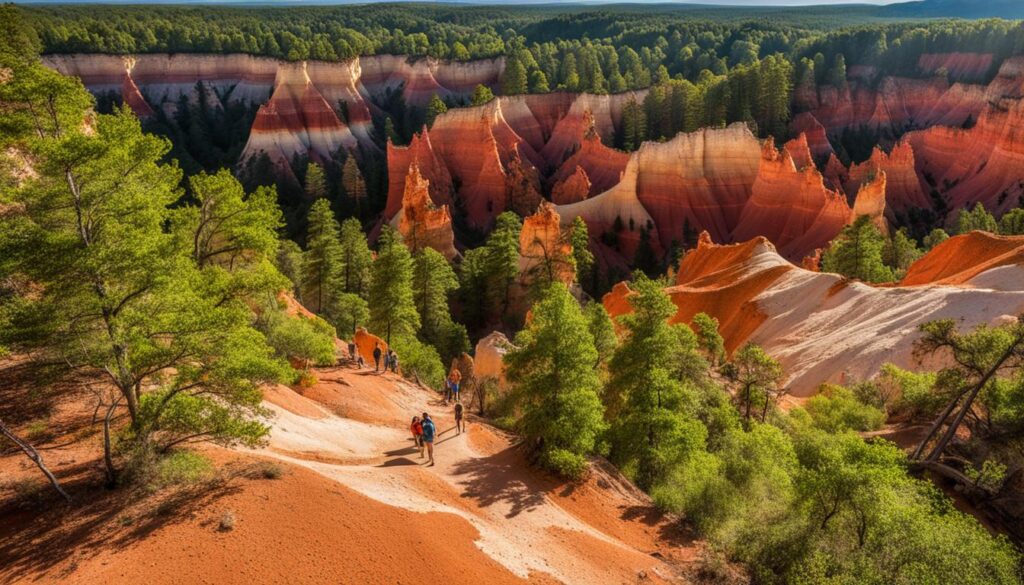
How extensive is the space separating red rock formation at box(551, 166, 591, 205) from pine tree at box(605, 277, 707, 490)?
4334 cm

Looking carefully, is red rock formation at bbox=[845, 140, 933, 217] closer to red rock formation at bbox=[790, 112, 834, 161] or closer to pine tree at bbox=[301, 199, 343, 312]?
red rock formation at bbox=[790, 112, 834, 161]

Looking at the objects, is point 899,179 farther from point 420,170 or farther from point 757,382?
point 757,382

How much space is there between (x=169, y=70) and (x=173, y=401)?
97393 millimetres

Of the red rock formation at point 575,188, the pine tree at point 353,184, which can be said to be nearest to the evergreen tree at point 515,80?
the red rock formation at point 575,188


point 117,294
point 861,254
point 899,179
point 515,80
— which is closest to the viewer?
point 117,294

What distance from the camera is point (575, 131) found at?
7225 centimetres

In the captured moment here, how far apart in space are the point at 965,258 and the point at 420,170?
145ft

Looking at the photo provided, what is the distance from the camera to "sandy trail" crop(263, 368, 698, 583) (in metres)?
12.7

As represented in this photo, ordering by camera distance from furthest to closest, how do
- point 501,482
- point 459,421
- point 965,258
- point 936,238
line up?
1. point 936,238
2. point 965,258
3. point 459,421
4. point 501,482

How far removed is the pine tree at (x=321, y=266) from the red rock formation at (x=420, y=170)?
21.7m

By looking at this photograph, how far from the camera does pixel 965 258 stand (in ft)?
109

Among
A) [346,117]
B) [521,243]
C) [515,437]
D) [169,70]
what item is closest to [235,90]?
[169,70]

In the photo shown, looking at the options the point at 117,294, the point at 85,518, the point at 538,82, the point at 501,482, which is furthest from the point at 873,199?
the point at 538,82

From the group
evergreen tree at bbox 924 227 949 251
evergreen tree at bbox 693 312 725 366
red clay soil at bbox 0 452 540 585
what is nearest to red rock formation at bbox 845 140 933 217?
evergreen tree at bbox 924 227 949 251
